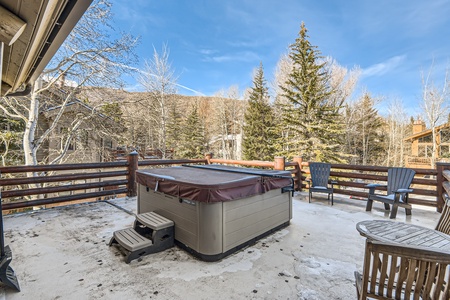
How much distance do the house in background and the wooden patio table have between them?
14.8 m

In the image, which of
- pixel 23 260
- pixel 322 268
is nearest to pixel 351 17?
pixel 322 268

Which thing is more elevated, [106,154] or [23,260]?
[106,154]

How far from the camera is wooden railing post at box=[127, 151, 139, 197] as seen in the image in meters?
5.37

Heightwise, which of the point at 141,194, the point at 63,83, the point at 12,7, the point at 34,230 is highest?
the point at 63,83

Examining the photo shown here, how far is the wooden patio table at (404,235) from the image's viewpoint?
6.07 feet

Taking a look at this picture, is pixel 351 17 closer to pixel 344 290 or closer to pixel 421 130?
pixel 421 130

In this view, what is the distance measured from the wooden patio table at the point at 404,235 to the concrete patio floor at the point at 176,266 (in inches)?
20.5

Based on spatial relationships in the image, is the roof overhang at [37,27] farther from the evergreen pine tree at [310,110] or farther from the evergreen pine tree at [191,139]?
the evergreen pine tree at [191,139]

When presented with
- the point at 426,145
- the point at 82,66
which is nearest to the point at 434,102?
the point at 426,145

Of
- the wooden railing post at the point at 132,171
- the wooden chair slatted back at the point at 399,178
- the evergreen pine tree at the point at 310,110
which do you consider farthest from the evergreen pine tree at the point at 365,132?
the wooden railing post at the point at 132,171

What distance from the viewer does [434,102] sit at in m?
14.2

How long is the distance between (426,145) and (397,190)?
15.4 m

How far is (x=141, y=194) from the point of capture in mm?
3676

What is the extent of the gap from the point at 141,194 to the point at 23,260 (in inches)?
60.8
